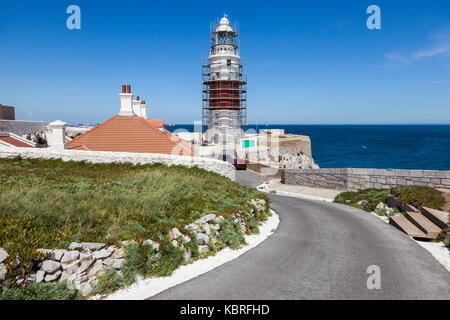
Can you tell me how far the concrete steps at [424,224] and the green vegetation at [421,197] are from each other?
0.95 m

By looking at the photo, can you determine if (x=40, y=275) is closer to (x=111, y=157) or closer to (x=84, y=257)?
(x=84, y=257)

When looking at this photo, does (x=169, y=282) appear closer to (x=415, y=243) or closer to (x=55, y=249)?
(x=55, y=249)

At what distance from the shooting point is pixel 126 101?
2144cm

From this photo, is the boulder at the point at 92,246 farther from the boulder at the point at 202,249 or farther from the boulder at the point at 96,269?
the boulder at the point at 202,249

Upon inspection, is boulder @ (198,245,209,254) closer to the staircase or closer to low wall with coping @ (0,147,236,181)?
the staircase

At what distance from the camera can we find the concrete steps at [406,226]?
9.48 metres

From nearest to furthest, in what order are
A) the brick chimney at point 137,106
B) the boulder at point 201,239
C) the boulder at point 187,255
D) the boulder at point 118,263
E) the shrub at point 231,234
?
the boulder at point 118,263
the boulder at point 187,255
the boulder at point 201,239
the shrub at point 231,234
the brick chimney at point 137,106

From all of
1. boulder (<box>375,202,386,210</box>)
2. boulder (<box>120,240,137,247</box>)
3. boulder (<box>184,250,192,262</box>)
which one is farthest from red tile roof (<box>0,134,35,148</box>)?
boulder (<box>375,202,386,210</box>)

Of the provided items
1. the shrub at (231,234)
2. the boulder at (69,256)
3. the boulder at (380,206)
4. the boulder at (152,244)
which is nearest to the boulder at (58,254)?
the boulder at (69,256)

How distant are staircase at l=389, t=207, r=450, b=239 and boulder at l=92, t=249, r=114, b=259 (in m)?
10.3

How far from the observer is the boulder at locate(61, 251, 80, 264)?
538 cm

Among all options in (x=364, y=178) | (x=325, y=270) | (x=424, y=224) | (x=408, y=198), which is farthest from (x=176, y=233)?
(x=364, y=178)
